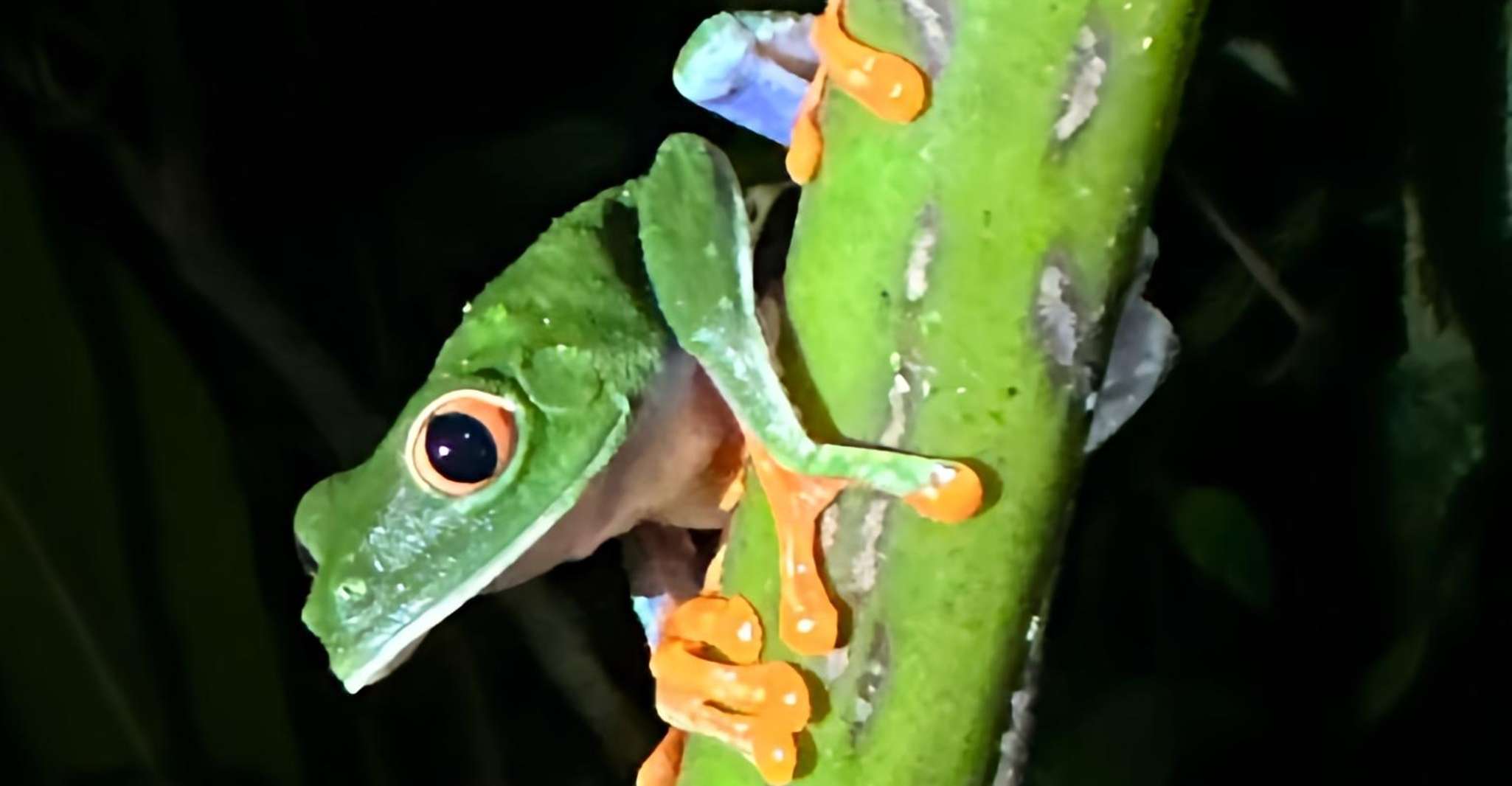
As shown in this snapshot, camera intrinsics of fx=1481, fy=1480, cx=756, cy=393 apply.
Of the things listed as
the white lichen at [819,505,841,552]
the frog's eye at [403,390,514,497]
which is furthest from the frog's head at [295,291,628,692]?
the white lichen at [819,505,841,552]

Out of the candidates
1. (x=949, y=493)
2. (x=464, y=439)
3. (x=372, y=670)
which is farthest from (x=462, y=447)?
(x=949, y=493)

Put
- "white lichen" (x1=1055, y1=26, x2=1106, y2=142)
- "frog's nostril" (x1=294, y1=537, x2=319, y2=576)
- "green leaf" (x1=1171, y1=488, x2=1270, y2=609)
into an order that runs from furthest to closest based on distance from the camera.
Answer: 1. "green leaf" (x1=1171, y1=488, x2=1270, y2=609)
2. "frog's nostril" (x1=294, y1=537, x2=319, y2=576)
3. "white lichen" (x1=1055, y1=26, x2=1106, y2=142)

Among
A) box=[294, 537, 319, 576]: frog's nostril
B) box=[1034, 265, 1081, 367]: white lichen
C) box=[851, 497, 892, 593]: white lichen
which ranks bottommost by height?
box=[294, 537, 319, 576]: frog's nostril

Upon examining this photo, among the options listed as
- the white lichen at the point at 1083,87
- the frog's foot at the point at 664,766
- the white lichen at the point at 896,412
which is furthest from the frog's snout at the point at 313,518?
the white lichen at the point at 1083,87

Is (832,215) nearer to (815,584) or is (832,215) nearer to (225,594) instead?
(815,584)

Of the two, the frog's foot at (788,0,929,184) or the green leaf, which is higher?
the frog's foot at (788,0,929,184)

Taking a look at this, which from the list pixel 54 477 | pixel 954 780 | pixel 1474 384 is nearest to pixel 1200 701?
pixel 1474 384

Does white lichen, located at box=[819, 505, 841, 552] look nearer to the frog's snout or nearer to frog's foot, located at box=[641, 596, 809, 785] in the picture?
frog's foot, located at box=[641, 596, 809, 785]

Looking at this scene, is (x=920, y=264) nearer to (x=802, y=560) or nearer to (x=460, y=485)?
(x=802, y=560)
